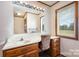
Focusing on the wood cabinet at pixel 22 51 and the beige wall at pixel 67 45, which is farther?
the beige wall at pixel 67 45

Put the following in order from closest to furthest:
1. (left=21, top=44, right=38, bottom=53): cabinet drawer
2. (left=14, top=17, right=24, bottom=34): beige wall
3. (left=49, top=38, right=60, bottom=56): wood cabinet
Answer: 1. (left=21, top=44, right=38, bottom=53): cabinet drawer
2. (left=14, top=17, right=24, bottom=34): beige wall
3. (left=49, top=38, right=60, bottom=56): wood cabinet

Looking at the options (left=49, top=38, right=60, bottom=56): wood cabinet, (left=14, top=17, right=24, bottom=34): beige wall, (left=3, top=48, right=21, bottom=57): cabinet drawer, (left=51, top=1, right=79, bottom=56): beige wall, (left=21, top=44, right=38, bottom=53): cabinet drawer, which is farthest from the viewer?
(left=49, top=38, right=60, bottom=56): wood cabinet

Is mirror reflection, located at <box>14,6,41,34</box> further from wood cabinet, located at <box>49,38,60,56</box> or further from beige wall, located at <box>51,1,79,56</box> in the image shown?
beige wall, located at <box>51,1,79,56</box>

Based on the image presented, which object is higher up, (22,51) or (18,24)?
(18,24)

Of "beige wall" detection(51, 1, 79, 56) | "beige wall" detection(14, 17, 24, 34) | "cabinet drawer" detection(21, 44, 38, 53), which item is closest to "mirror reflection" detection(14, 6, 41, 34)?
"beige wall" detection(14, 17, 24, 34)

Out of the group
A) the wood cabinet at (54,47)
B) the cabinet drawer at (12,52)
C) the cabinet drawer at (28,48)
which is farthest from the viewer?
the wood cabinet at (54,47)

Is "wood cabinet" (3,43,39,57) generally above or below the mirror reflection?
below

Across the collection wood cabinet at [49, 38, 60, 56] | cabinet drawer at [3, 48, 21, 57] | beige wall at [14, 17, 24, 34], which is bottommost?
wood cabinet at [49, 38, 60, 56]

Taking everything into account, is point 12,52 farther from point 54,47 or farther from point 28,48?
point 54,47

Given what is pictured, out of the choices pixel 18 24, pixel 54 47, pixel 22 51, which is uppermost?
pixel 18 24

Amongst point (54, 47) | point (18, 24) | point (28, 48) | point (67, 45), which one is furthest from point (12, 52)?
point (67, 45)

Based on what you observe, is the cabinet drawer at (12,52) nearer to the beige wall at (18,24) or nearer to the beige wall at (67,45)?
the beige wall at (18,24)

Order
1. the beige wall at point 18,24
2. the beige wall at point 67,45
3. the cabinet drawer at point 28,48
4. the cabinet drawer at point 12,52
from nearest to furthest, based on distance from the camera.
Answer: the cabinet drawer at point 12,52, the cabinet drawer at point 28,48, the beige wall at point 18,24, the beige wall at point 67,45

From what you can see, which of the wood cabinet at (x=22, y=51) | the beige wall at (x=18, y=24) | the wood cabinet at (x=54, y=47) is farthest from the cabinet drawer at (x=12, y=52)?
the wood cabinet at (x=54, y=47)
